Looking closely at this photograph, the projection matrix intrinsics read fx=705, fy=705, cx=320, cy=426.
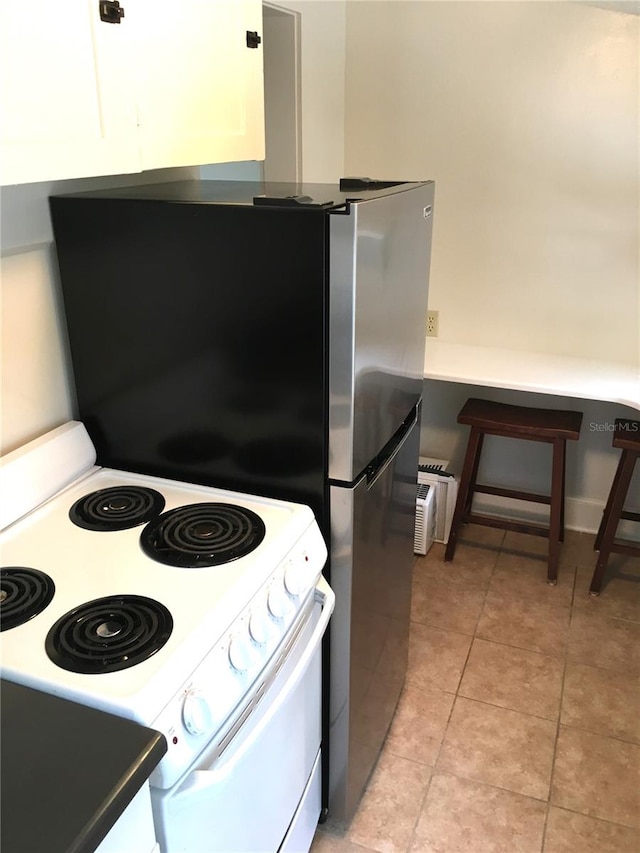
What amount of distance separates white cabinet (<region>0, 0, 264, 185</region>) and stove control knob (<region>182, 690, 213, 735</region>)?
779 mm

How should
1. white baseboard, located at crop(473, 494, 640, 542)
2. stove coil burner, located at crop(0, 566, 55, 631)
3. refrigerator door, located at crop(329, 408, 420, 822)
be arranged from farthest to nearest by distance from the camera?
white baseboard, located at crop(473, 494, 640, 542) → refrigerator door, located at crop(329, 408, 420, 822) → stove coil burner, located at crop(0, 566, 55, 631)

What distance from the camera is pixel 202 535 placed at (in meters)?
1.31

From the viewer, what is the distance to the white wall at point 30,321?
1.38 metres

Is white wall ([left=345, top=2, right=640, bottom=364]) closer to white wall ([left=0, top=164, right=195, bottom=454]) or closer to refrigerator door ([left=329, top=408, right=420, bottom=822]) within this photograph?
refrigerator door ([left=329, top=408, right=420, bottom=822])

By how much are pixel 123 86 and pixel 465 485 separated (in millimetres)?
2067

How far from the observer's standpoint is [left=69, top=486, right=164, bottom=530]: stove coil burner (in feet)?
4.45

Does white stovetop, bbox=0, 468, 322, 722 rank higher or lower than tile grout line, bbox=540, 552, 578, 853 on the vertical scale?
higher

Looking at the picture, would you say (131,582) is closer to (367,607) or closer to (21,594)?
(21,594)

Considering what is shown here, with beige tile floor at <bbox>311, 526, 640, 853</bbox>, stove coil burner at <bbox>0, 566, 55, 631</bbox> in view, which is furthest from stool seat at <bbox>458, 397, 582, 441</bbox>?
stove coil burner at <bbox>0, 566, 55, 631</bbox>

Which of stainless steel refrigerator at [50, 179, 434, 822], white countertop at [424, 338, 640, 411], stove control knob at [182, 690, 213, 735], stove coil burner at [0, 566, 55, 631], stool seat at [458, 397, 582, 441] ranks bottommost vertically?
stool seat at [458, 397, 582, 441]

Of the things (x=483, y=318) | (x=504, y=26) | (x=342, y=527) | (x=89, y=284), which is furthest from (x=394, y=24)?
(x=342, y=527)

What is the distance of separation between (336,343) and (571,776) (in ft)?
4.80

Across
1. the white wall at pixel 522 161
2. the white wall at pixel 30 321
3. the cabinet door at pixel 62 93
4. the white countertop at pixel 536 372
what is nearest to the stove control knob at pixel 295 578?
the white wall at pixel 30 321

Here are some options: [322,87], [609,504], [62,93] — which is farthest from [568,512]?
[62,93]
